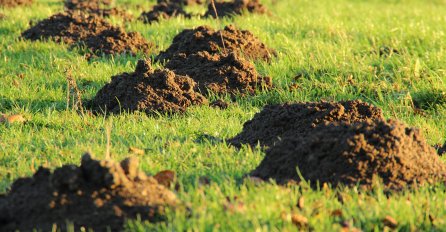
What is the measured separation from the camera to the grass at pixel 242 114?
13.7 feet

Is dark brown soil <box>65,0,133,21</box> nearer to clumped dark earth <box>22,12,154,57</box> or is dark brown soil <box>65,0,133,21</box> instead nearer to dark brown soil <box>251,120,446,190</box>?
clumped dark earth <box>22,12,154,57</box>

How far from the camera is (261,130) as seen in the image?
242 inches

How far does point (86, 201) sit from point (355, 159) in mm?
1724

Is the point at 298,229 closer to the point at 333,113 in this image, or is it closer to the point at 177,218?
the point at 177,218

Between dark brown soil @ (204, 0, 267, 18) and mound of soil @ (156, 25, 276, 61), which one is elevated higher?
mound of soil @ (156, 25, 276, 61)

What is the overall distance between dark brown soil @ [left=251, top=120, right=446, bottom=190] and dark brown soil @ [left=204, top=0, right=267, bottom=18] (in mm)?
7674

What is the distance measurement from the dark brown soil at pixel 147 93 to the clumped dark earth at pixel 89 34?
77.1 inches

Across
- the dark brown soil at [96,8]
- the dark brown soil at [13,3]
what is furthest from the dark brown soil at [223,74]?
the dark brown soil at [13,3]

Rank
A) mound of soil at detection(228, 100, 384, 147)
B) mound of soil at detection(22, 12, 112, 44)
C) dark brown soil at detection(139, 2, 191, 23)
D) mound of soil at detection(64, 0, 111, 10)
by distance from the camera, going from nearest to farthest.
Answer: mound of soil at detection(228, 100, 384, 147) < mound of soil at detection(22, 12, 112, 44) < dark brown soil at detection(139, 2, 191, 23) < mound of soil at detection(64, 0, 111, 10)

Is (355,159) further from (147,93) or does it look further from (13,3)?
(13,3)

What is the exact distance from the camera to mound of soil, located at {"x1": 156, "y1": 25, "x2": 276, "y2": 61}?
9.03 meters

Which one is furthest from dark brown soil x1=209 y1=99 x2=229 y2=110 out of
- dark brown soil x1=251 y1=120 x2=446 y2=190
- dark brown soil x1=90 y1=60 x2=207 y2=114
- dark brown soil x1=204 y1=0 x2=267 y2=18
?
dark brown soil x1=204 y1=0 x2=267 y2=18

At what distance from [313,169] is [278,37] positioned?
549 cm

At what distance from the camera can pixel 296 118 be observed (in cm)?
607
